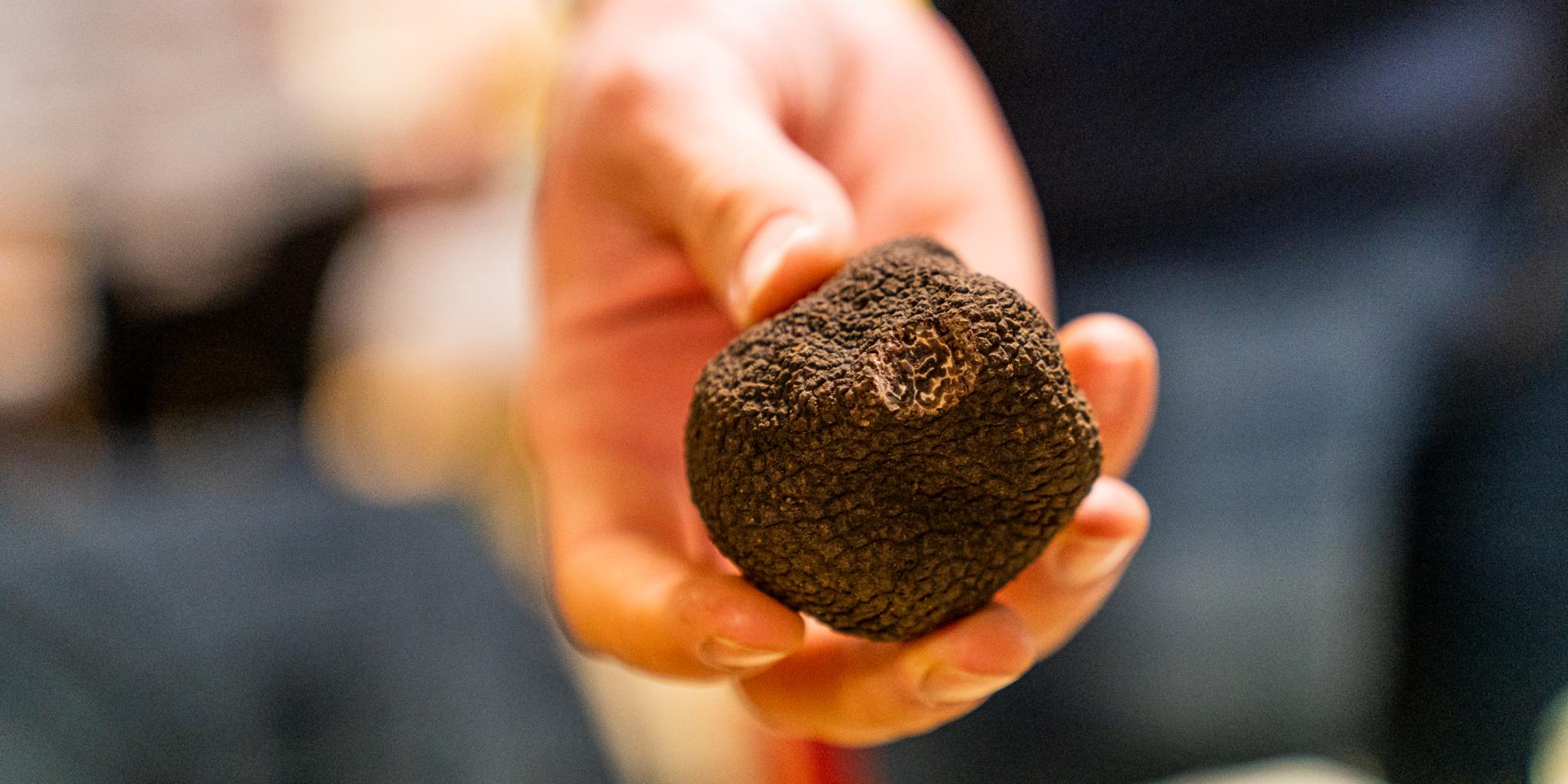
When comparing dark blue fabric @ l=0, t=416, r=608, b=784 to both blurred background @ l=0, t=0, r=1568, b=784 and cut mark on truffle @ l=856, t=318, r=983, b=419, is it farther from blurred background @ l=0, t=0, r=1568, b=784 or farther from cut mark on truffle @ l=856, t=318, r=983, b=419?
cut mark on truffle @ l=856, t=318, r=983, b=419

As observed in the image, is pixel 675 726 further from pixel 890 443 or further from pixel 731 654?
pixel 890 443

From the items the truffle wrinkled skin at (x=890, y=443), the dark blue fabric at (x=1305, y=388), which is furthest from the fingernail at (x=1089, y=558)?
the dark blue fabric at (x=1305, y=388)

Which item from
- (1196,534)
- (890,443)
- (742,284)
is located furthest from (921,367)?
(1196,534)

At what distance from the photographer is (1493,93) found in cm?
148

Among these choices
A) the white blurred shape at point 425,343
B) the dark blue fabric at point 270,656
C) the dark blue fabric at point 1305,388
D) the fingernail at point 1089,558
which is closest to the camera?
the fingernail at point 1089,558

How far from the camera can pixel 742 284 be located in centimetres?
71

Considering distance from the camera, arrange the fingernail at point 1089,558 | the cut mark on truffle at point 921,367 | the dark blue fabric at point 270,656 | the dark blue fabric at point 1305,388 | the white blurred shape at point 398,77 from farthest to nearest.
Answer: the white blurred shape at point 398,77 → the dark blue fabric at point 1305,388 → the dark blue fabric at point 270,656 → the fingernail at point 1089,558 → the cut mark on truffle at point 921,367

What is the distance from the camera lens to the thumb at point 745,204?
692 millimetres

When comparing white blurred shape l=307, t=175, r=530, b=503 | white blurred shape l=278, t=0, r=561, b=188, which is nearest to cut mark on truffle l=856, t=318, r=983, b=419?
white blurred shape l=307, t=175, r=530, b=503

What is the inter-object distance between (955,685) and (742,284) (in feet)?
1.04

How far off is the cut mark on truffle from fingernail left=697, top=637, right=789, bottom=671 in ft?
0.61

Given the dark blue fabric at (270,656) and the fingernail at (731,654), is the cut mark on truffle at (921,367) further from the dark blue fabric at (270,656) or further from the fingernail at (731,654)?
the dark blue fabric at (270,656)

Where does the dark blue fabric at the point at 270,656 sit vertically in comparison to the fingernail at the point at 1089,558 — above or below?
below

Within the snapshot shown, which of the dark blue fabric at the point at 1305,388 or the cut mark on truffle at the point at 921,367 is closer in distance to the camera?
the cut mark on truffle at the point at 921,367
